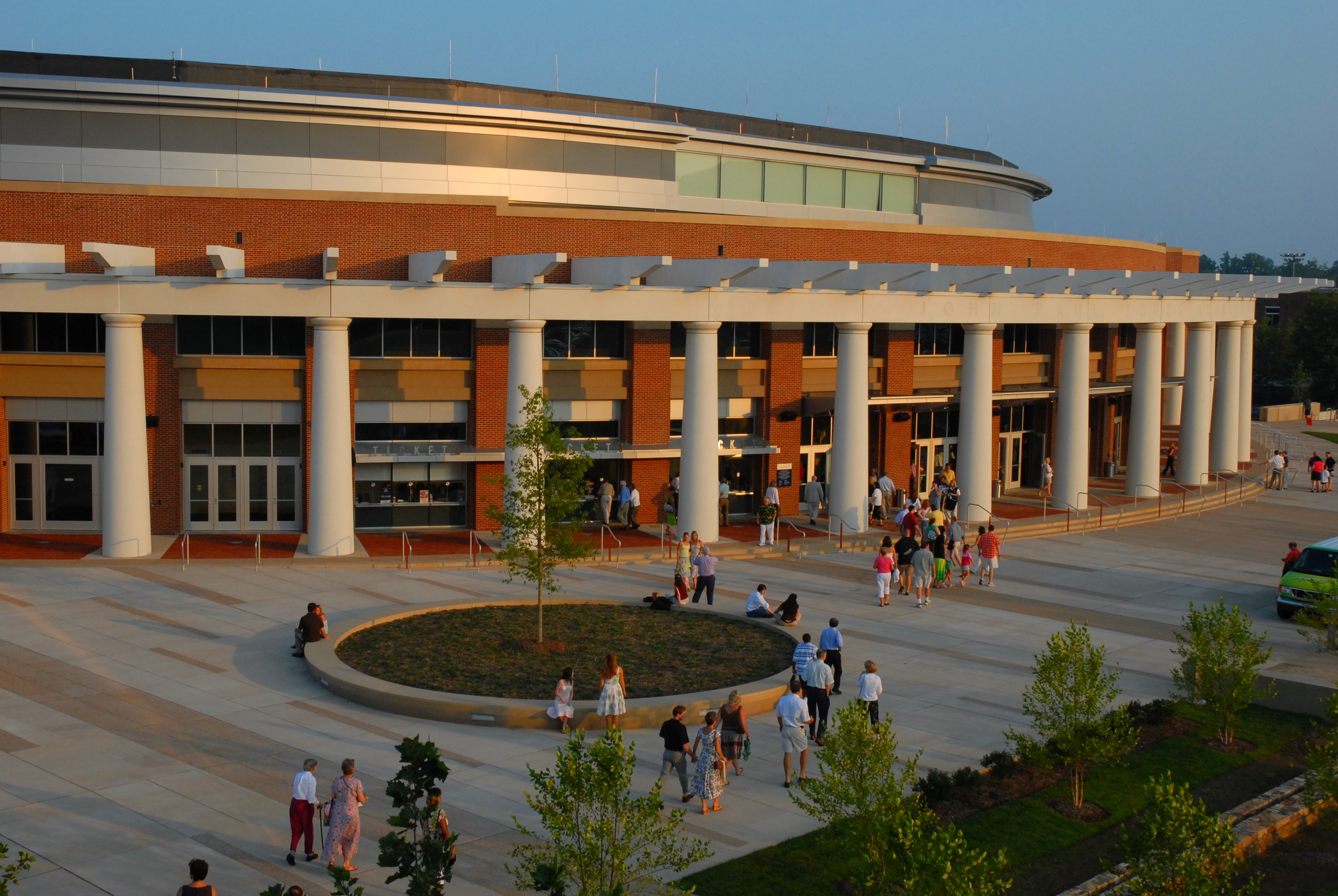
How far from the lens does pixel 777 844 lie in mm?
15117

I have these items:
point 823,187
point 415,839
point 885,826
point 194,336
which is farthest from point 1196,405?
point 415,839

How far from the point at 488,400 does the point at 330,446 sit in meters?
5.74

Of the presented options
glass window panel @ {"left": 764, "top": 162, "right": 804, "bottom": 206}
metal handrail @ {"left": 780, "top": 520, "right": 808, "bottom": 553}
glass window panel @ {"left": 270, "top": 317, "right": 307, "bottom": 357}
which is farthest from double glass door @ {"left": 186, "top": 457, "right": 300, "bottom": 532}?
glass window panel @ {"left": 764, "top": 162, "right": 804, "bottom": 206}

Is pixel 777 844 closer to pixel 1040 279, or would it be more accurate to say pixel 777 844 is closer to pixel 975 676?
pixel 975 676

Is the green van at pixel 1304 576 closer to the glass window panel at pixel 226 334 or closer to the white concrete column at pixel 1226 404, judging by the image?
the glass window panel at pixel 226 334

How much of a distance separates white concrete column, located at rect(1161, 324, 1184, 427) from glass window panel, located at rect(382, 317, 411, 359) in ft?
139

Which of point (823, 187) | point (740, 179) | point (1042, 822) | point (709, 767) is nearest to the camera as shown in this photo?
point (709, 767)

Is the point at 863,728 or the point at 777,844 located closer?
the point at 863,728

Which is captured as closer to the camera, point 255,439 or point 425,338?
point 255,439

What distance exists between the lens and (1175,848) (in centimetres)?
1202

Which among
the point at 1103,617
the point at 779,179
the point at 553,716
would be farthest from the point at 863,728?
the point at 779,179

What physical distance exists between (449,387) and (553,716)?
1905cm

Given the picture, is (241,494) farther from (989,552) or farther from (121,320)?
(989,552)

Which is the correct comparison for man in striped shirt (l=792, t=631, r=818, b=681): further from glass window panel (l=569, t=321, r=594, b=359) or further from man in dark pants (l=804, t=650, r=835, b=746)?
glass window panel (l=569, t=321, r=594, b=359)
